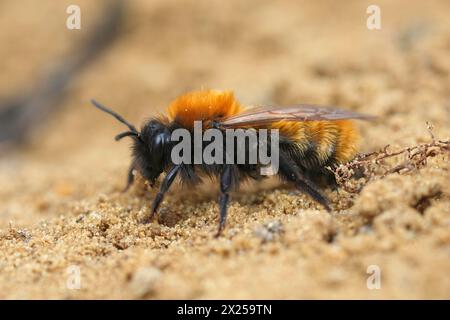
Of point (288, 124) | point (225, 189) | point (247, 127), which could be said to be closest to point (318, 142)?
point (288, 124)

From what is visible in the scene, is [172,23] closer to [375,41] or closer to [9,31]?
[9,31]

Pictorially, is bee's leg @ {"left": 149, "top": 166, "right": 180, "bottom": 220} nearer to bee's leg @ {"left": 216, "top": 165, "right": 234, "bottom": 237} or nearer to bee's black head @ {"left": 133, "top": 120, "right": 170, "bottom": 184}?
bee's black head @ {"left": 133, "top": 120, "right": 170, "bottom": 184}

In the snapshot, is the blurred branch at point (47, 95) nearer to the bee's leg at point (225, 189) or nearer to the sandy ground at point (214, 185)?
the sandy ground at point (214, 185)

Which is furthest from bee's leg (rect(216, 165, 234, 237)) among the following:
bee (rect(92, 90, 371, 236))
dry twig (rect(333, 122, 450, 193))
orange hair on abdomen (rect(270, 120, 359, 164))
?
dry twig (rect(333, 122, 450, 193))

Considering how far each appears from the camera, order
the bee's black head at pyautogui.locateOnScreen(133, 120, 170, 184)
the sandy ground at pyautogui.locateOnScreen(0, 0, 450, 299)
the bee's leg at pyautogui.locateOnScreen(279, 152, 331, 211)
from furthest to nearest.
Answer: the bee's black head at pyautogui.locateOnScreen(133, 120, 170, 184) < the bee's leg at pyautogui.locateOnScreen(279, 152, 331, 211) < the sandy ground at pyautogui.locateOnScreen(0, 0, 450, 299)

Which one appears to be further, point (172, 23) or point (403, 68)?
point (172, 23)

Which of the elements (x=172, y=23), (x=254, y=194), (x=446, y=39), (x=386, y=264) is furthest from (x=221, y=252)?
(x=172, y=23)
